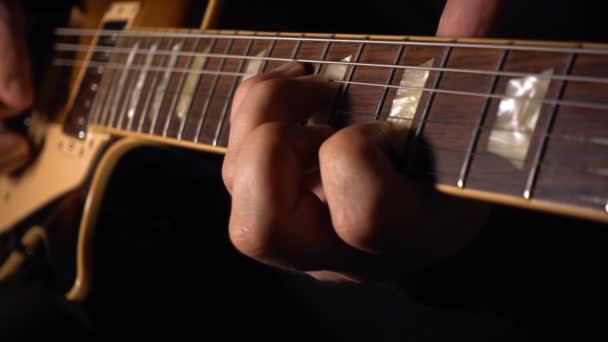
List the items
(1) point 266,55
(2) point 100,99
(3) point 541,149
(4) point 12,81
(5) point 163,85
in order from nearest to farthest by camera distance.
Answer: (3) point 541,149, (1) point 266,55, (5) point 163,85, (2) point 100,99, (4) point 12,81

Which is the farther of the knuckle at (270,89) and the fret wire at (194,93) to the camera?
the fret wire at (194,93)

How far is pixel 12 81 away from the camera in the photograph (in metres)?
0.93

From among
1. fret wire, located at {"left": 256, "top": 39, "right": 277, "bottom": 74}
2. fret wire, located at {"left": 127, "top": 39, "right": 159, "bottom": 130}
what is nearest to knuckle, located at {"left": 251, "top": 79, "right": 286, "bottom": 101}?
fret wire, located at {"left": 256, "top": 39, "right": 277, "bottom": 74}

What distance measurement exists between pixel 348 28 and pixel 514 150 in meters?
0.47

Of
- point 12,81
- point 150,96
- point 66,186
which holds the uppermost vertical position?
point 150,96

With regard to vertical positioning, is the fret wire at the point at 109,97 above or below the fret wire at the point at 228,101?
below

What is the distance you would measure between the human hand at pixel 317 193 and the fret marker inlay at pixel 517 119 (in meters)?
0.07

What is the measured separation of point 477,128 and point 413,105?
0.21ft

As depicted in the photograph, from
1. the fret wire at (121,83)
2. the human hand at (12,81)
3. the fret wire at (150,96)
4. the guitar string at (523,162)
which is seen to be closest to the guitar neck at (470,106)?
the guitar string at (523,162)

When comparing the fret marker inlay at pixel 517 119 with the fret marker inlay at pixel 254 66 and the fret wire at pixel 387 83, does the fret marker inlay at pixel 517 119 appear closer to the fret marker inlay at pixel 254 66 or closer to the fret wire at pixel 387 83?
the fret wire at pixel 387 83

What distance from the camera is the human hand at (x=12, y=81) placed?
92 centimetres

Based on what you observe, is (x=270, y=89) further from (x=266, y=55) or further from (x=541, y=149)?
(x=541, y=149)

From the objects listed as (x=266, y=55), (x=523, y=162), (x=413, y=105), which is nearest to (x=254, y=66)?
(x=266, y=55)

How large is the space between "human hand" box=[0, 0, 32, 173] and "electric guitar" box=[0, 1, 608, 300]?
0.18 meters
